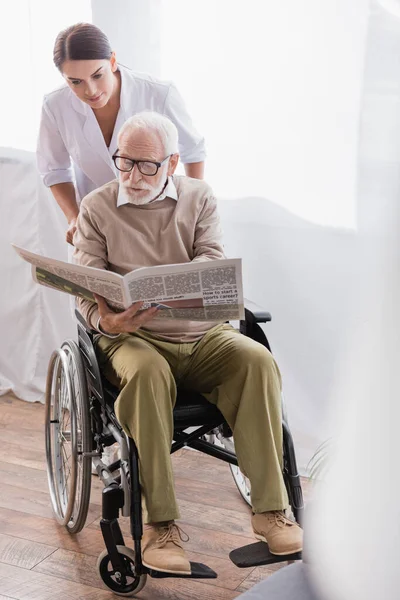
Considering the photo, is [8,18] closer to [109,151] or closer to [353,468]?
[109,151]

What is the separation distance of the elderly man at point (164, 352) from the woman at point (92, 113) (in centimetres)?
26

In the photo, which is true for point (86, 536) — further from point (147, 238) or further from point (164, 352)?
point (147, 238)

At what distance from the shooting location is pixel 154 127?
2156 millimetres

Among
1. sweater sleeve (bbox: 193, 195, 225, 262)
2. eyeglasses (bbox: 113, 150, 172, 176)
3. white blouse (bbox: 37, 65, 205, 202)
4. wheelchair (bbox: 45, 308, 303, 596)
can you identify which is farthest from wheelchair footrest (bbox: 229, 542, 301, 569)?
white blouse (bbox: 37, 65, 205, 202)

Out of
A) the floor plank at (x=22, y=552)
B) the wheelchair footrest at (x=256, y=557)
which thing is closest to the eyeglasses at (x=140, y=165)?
the wheelchair footrest at (x=256, y=557)

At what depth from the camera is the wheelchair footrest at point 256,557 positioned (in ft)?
6.26

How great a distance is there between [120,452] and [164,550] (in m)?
0.25

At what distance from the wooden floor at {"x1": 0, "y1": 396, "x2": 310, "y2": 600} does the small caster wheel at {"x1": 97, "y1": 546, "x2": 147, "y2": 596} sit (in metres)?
0.03

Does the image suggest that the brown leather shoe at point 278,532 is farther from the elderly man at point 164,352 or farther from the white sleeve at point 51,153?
the white sleeve at point 51,153

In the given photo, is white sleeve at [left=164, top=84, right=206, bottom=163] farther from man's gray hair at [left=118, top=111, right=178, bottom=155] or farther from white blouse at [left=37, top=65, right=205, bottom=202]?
man's gray hair at [left=118, top=111, right=178, bottom=155]

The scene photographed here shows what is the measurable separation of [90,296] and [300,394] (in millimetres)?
1061

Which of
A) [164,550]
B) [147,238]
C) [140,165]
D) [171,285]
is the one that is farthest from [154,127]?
[164,550]

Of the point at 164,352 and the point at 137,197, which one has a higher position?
the point at 137,197

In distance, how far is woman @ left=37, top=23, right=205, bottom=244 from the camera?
7.58 ft
